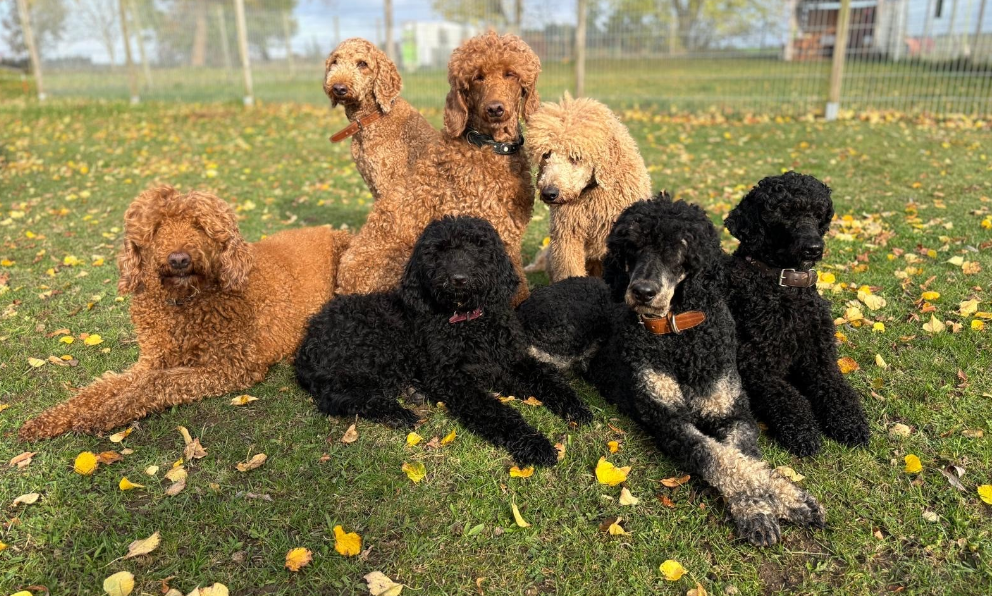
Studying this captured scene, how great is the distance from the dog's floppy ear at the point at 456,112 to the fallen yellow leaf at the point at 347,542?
102 inches

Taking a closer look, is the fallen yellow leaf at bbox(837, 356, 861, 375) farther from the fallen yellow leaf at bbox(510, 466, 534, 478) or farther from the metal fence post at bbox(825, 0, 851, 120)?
the metal fence post at bbox(825, 0, 851, 120)

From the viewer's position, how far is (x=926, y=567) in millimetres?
2463

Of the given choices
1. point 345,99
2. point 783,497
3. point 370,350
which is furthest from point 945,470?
point 345,99

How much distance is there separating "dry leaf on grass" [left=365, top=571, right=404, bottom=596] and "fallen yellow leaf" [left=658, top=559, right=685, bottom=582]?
3.52 feet

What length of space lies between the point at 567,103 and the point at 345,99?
2.09 metres

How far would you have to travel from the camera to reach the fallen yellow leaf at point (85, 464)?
3152 millimetres

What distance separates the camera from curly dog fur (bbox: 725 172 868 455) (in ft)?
10.6

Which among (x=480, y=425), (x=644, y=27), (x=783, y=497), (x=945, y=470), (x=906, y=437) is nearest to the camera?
(x=783, y=497)

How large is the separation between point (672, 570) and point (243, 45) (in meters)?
18.1

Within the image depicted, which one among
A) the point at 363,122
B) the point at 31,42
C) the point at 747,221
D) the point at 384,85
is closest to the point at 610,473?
the point at 747,221

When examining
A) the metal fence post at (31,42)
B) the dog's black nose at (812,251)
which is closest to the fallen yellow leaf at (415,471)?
the dog's black nose at (812,251)

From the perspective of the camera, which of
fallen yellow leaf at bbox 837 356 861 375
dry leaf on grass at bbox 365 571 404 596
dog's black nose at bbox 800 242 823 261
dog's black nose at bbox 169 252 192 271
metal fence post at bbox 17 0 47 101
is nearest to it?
dry leaf on grass at bbox 365 571 404 596

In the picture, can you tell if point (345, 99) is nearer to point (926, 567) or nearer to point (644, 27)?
point (926, 567)

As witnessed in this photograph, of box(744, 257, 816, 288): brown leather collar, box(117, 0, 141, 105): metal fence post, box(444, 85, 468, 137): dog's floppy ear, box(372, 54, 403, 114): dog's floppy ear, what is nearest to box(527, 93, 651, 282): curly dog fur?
box(444, 85, 468, 137): dog's floppy ear
